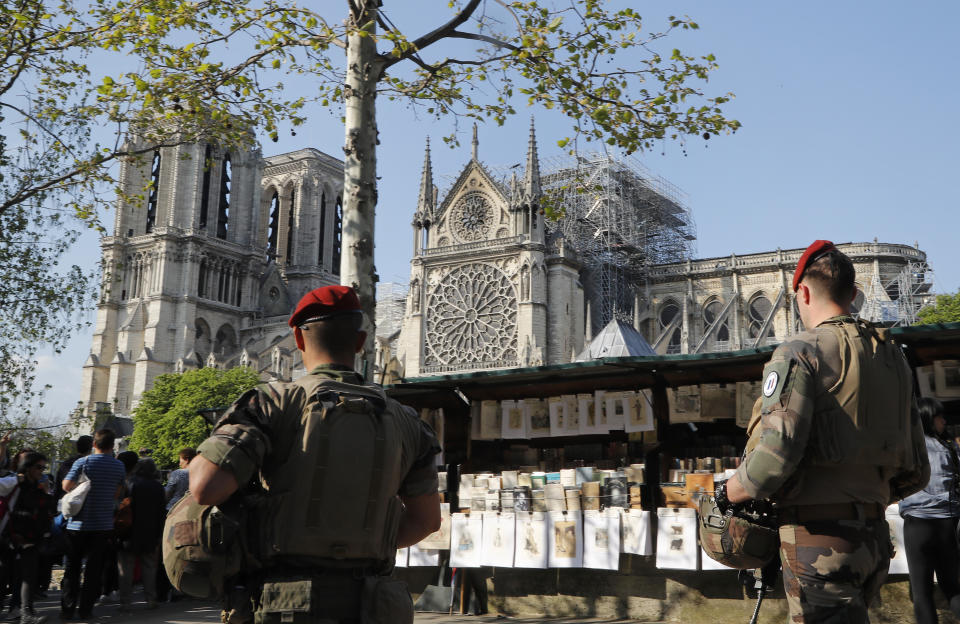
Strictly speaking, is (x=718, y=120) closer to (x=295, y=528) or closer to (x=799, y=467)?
(x=799, y=467)

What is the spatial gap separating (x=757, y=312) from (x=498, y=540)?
1435 inches

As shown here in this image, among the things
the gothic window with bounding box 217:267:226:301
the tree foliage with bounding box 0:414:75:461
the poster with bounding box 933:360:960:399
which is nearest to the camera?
the poster with bounding box 933:360:960:399

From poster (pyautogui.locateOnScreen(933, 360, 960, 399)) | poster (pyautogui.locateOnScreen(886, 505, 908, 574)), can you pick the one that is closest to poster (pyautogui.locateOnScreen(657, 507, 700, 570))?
poster (pyautogui.locateOnScreen(886, 505, 908, 574))

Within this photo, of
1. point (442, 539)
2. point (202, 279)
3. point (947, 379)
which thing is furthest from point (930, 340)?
point (202, 279)

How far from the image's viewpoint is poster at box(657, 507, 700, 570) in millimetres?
6980

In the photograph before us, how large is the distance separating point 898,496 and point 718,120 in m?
6.24

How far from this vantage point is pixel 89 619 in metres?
7.87

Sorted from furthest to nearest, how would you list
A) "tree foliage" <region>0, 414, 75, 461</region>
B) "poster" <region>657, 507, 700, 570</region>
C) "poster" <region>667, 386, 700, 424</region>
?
"tree foliage" <region>0, 414, 75, 461</region> < "poster" <region>667, 386, 700, 424</region> < "poster" <region>657, 507, 700, 570</region>

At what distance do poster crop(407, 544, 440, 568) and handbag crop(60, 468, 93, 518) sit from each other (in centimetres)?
287

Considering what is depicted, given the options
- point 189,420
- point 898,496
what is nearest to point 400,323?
point 189,420

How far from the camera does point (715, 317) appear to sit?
42438 millimetres

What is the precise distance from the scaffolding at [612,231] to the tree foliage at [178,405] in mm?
17777

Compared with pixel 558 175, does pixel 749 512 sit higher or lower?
lower

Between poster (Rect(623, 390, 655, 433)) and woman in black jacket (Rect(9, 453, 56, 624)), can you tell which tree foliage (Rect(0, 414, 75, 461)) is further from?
poster (Rect(623, 390, 655, 433))
